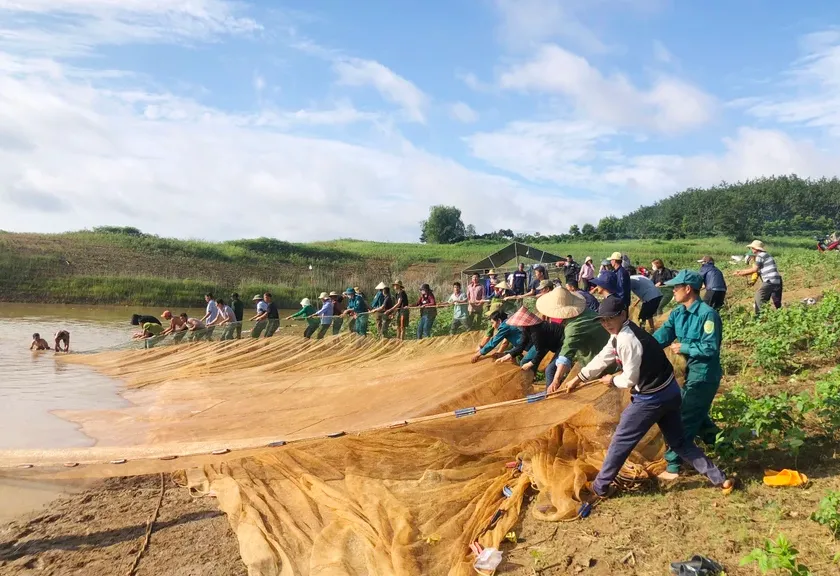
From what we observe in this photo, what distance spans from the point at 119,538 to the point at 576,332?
4.07 meters

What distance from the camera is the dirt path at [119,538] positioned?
4.15 metres

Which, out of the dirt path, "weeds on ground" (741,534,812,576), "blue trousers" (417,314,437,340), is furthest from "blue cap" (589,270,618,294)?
the dirt path

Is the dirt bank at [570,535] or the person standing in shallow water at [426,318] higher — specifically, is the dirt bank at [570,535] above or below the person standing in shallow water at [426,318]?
below

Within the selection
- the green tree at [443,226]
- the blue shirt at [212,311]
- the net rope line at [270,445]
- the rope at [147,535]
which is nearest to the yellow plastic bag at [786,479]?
the net rope line at [270,445]

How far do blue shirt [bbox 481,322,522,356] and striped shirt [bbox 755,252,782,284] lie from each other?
→ 15.4 feet

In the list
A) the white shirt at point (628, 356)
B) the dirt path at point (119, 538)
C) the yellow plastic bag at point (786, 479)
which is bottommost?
the dirt path at point (119, 538)

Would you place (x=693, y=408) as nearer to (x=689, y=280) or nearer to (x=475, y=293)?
(x=689, y=280)

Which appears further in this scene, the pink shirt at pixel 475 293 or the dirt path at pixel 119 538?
the pink shirt at pixel 475 293

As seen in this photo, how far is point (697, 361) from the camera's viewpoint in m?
4.43

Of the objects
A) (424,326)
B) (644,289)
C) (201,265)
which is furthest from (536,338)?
(201,265)

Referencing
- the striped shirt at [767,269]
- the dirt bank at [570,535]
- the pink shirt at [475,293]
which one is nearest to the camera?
the dirt bank at [570,535]

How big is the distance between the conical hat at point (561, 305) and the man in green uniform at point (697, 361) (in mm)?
1123

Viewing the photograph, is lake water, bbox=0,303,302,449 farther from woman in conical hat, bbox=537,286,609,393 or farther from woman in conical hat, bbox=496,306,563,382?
woman in conical hat, bbox=537,286,609,393

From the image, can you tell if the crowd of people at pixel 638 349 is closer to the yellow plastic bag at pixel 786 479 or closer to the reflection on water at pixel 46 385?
the yellow plastic bag at pixel 786 479
